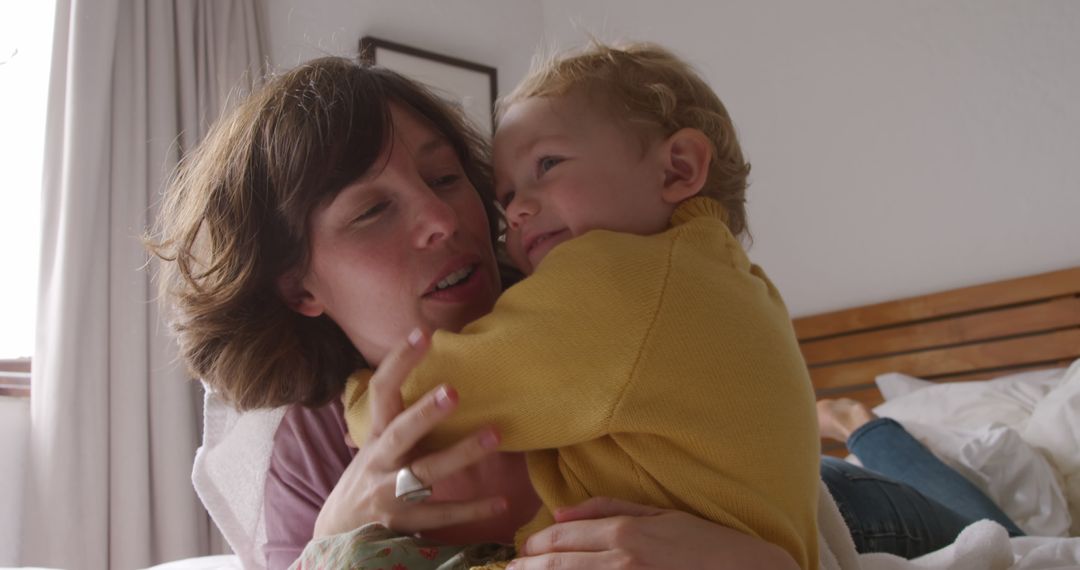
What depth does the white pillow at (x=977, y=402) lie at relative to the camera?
92.6 inches

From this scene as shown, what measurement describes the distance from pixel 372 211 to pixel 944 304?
244 centimetres

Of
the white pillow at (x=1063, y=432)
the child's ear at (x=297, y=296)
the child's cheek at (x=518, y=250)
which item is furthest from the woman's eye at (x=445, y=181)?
the white pillow at (x=1063, y=432)

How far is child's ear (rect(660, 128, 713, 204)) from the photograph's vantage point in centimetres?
109

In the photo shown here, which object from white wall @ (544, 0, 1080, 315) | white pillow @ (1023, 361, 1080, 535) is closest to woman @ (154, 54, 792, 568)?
white pillow @ (1023, 361, 1080, 535)

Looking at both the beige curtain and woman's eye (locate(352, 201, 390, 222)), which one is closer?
woman's eye (locate(352, 201, 390, 222))

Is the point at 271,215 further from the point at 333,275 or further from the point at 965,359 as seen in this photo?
the point at 965,359

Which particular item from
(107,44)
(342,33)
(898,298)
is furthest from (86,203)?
(898,298)

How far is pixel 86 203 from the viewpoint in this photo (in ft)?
9.11

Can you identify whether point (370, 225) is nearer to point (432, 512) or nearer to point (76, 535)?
point (432, 512)

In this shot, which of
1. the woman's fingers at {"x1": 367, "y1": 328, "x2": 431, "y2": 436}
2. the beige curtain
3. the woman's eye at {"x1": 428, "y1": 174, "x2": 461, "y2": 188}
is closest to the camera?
the woman's fingers at {"x1": 367, "y1": 328, "x2": 431, "y2": 436}

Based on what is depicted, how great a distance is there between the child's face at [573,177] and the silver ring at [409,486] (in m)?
0.33

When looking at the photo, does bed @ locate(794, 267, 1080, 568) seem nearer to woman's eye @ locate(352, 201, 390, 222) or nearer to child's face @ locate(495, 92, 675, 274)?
child's face @ locate(495, 92, 675, 274)

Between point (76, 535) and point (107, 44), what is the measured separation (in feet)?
4.99

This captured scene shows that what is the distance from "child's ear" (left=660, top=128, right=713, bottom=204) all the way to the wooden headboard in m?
2.11
